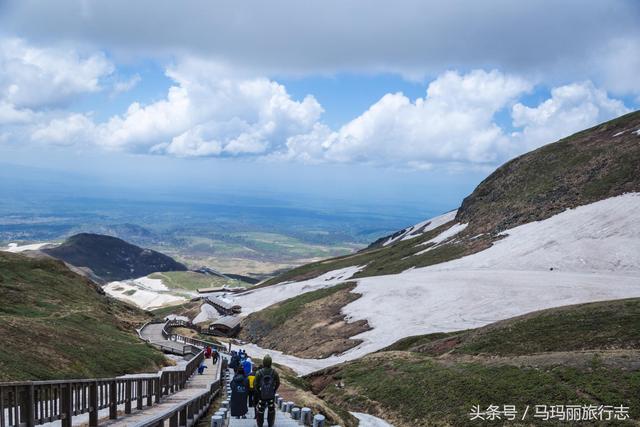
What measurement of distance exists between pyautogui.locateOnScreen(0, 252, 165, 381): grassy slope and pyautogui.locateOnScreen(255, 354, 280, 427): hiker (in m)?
13.5

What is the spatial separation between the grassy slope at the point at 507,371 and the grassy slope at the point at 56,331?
14764mm

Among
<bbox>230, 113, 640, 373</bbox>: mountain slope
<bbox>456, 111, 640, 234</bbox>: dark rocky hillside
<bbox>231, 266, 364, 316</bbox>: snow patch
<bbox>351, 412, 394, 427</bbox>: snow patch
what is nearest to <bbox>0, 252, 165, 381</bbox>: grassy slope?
<bbox>351, 412, 394, 427</bbox>: snow patch

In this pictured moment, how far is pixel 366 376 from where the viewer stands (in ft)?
124

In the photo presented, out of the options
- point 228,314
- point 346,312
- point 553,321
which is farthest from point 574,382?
point 228,314

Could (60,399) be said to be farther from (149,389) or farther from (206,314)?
(206,314)

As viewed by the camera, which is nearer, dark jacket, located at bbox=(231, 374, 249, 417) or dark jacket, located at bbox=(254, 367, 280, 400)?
dark jacket, located at bbox=(254, 367, 280, 400)

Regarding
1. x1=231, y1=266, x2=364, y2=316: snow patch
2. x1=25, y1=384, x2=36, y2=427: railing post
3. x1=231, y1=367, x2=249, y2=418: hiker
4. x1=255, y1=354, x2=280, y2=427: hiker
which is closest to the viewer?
x1=25, y1=384, x2=36, y2=427: railing post

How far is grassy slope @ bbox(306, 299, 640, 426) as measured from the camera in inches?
951

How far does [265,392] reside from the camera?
1633cm

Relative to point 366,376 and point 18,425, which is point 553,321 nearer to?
point 366,376

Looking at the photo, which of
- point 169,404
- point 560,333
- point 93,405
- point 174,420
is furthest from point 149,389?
point 560,333

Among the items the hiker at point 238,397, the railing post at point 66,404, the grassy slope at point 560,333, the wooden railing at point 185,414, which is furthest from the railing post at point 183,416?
the grassy slope at point 560,333

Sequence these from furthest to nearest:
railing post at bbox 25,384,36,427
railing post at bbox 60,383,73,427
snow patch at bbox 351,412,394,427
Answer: snow patch at bbox 351,412,394,427 → railing post at bbox 60,383,73,427 → railing post at bbox 25,384,36,427

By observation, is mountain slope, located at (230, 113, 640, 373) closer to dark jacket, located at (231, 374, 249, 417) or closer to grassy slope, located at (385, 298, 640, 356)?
grassy slope, located at (385, 298, 640, 356)
